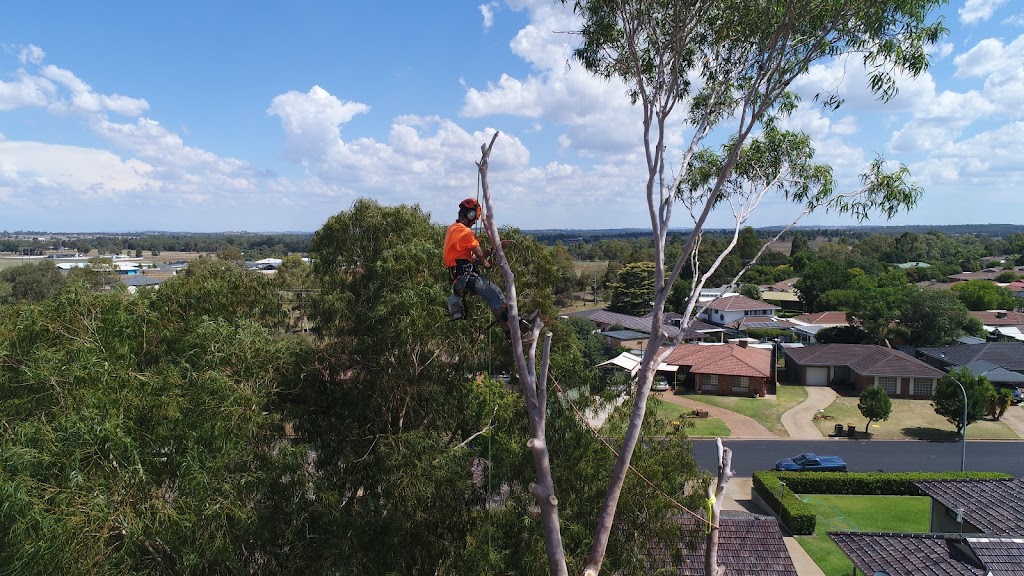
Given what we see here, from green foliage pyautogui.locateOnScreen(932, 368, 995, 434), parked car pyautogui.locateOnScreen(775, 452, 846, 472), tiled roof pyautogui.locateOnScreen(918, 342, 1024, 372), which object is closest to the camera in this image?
parked car pyautogui.locateOnScreen(775, 452, 846, 472)

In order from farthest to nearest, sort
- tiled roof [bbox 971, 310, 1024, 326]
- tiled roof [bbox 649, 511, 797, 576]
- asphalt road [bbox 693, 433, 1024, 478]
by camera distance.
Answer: tiled roof [bbox 971, 310, 1024, 326] → asphalt road [bbox 693, 433, 1024, 478] → tiled roof [bbox 649, 511, 797, 576]

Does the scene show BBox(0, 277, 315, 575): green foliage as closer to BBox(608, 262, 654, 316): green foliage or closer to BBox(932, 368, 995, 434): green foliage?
BBox(932, 368, 995, 434): green foliage

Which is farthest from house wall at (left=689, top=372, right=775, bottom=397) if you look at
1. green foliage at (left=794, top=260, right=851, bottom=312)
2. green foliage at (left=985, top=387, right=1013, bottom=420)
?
green foliage at (left=794, top=260, right=851, bottom=312)

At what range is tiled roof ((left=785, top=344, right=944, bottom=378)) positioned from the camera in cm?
3356

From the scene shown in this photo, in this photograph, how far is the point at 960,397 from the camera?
25.6m

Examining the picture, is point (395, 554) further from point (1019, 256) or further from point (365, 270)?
point (1019, 256)

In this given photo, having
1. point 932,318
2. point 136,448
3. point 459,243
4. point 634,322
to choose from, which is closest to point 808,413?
point 932,318

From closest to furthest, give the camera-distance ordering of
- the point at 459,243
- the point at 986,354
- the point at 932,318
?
the point at 459,243 < the point at 986,354 < the point at 932,318

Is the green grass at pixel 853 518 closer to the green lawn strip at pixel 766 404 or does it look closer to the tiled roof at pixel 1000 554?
the tiled roof at pixel 1000 554

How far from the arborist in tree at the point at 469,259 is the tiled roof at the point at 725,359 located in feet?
100

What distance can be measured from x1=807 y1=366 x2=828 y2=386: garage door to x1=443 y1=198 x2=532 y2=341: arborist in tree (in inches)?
1411

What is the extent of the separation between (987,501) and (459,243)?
45.1ft

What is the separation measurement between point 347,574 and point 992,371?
37980 mm

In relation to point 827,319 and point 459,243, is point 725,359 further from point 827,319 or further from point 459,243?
point 459,243
